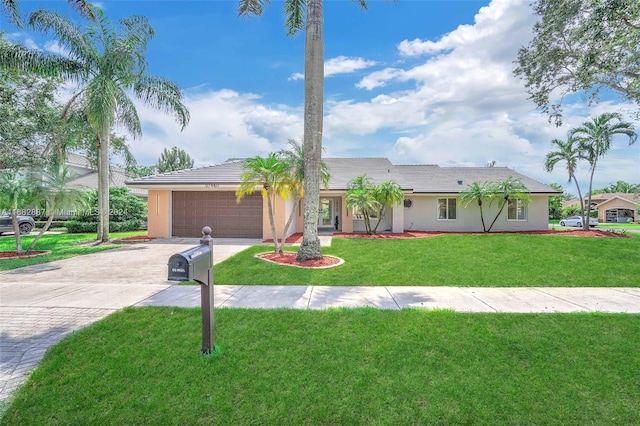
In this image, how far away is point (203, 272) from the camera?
11.6 ft

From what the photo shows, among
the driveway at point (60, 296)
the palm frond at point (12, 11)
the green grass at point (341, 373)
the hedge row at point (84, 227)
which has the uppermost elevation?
the palm frond at point (12, 11)

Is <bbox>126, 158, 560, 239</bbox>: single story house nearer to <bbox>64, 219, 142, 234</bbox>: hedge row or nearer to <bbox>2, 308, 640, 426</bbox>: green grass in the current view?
<bbox>64, 219, 142, 234</bbox>: hedge row

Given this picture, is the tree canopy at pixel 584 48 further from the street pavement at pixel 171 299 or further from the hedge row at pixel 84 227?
the hedge row at pixel 84 227

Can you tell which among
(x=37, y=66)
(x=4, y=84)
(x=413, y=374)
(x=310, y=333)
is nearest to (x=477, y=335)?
(x=413, y=374)

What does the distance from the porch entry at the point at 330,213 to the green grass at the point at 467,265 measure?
22.4 ft

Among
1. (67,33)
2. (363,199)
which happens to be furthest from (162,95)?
(363,199)

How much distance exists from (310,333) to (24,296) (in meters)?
6.14

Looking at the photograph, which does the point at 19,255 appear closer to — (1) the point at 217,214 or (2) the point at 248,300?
(1) the point at 217,214

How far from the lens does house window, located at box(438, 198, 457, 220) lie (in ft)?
64.0

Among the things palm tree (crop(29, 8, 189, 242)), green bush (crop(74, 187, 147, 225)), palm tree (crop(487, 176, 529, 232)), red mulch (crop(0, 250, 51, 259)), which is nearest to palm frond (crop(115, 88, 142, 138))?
palm tree (crop(29, 8, 189, 242))

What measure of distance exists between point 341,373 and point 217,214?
14.0 meters

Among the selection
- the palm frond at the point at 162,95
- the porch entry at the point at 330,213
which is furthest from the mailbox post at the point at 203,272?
the porch entry at the point at 330,213

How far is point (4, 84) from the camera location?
16.0 meters

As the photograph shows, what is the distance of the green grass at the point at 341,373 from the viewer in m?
2.75
